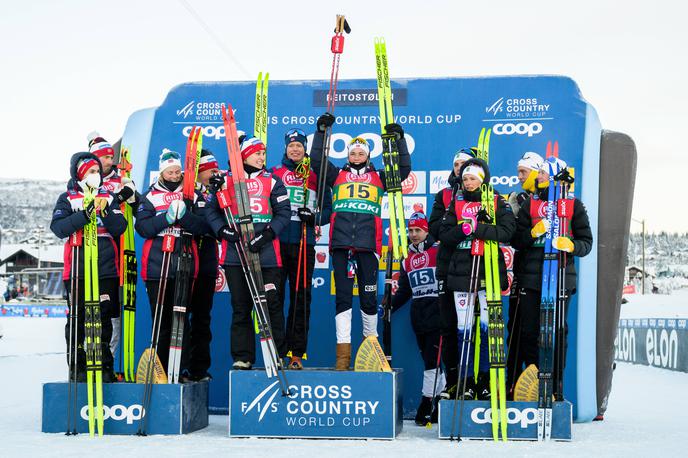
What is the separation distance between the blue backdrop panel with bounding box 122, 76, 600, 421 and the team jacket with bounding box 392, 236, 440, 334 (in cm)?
33

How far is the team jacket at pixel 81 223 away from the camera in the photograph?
5.77 m

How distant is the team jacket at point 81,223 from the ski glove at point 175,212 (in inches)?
14.3

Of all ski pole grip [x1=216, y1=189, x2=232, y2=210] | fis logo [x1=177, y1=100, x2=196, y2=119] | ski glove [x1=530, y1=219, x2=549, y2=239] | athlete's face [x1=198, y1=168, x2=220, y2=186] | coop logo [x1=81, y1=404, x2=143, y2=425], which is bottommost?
coop logo [x1=81, y1=404, x2=143, y2=425]

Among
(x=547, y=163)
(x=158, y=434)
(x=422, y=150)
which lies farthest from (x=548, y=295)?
(x=158, y=434)

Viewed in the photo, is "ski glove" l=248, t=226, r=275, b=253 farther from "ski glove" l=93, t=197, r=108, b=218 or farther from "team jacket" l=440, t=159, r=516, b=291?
"team jacket" l=440, t=159, r=516, b=291

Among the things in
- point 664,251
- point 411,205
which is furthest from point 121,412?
point 664,251

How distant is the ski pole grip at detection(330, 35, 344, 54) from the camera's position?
259 inches

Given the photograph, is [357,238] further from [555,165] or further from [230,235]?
[555,165]

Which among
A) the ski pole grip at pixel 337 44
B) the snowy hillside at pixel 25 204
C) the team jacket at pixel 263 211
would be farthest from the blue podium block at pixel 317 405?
the snowy hillside at pixel 25 204

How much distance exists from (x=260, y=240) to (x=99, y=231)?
1235 millimetres

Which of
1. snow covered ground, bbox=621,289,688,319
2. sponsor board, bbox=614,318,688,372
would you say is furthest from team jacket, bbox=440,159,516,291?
snow covered ground, bbox=621,289,688,319

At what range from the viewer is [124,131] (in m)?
7.67

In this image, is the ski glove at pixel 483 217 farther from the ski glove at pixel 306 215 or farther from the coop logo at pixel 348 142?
the coop logo at pixel 348 142

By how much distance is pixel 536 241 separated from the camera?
19.5 ft
